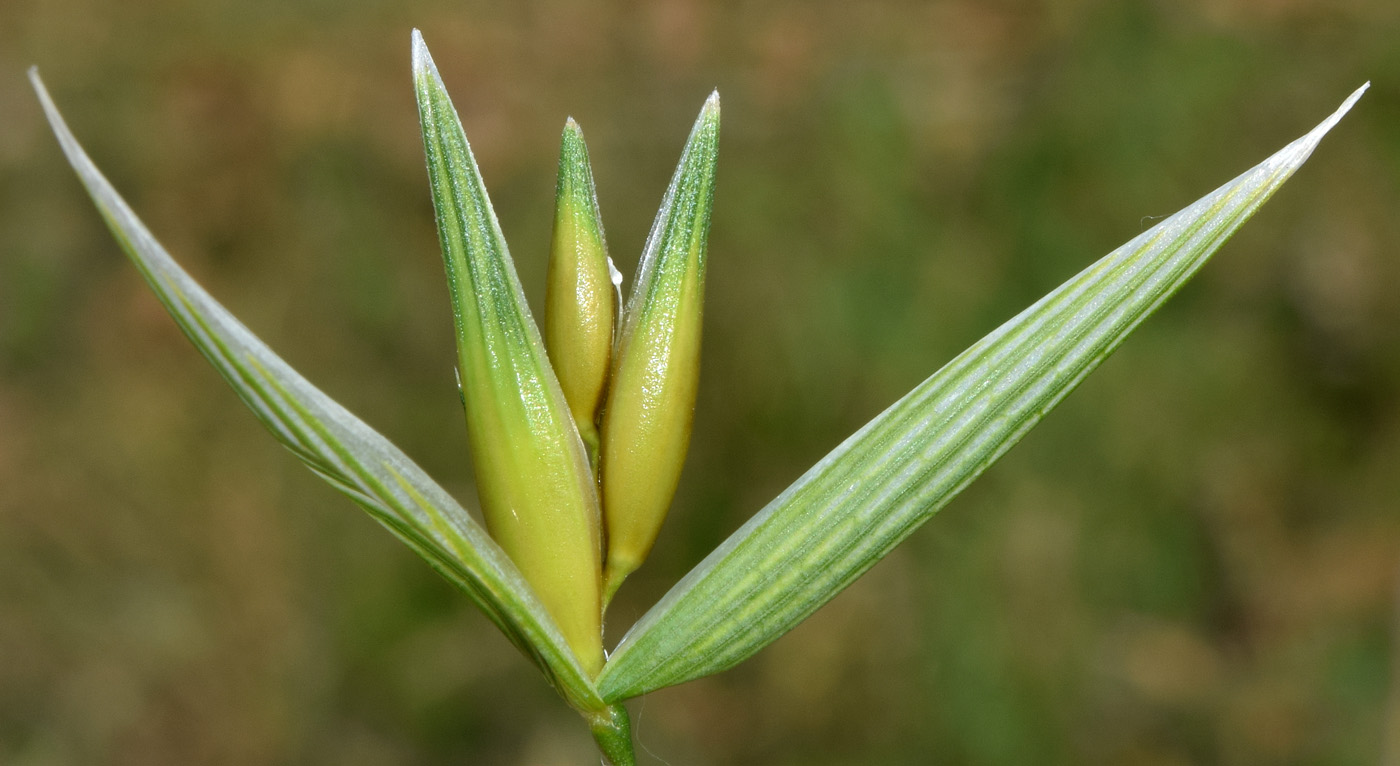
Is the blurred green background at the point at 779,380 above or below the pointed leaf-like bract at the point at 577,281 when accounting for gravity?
below

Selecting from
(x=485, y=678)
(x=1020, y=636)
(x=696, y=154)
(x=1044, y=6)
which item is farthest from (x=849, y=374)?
(x=696, y=154)

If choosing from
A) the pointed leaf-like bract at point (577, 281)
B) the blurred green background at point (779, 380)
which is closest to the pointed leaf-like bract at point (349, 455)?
the pointed leaf-like bract at point (577, 281)

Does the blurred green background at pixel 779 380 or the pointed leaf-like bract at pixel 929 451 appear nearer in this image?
the pointed leaf-like bract at pixel 929 451

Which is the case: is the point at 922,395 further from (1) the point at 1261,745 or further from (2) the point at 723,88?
(2) the point at 723,88

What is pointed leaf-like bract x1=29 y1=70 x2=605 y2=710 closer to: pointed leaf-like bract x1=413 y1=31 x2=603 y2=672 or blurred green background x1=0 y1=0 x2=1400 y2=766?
pointed leaf-like bract x1=413 y1=31 x2=603 y2=672

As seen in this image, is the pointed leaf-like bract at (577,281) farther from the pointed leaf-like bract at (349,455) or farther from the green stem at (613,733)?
the green stem at (613,733)

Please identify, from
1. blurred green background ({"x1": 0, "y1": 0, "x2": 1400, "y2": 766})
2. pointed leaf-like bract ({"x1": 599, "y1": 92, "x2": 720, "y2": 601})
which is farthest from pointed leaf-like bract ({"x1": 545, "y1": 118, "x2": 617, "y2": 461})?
blurred green background ({"x1": 0, "y1": 0, "x2": 1400, "y2": 766})
